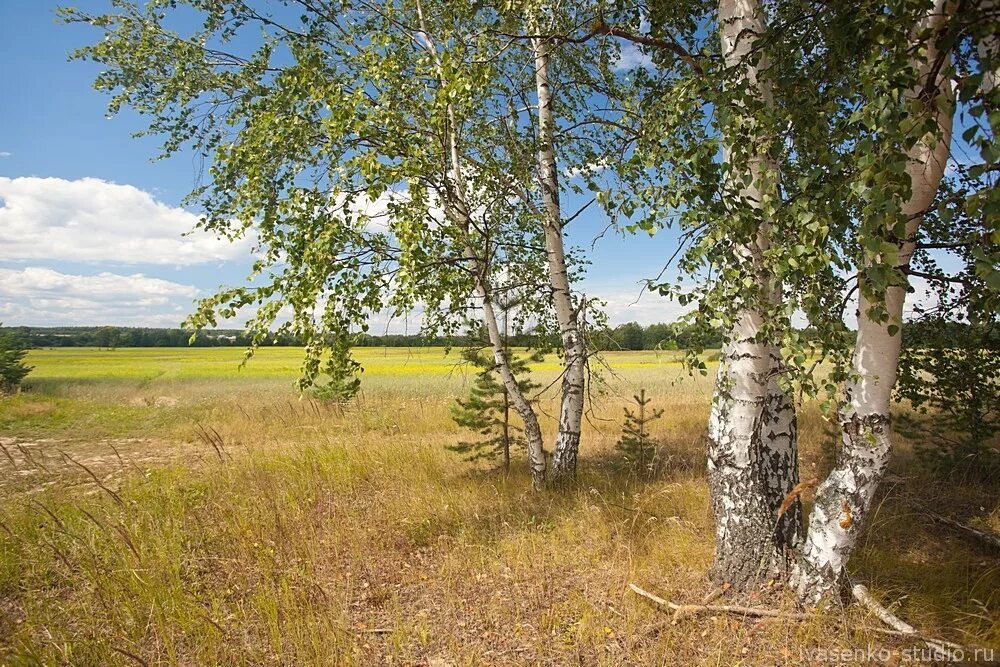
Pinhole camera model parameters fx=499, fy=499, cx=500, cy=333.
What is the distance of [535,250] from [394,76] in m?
3.04

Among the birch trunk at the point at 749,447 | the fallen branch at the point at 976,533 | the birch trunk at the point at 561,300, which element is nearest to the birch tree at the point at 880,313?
the birch trunk at the point at 749,447

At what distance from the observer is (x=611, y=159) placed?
14.2ft

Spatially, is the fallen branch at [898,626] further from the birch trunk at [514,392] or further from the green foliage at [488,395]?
the green foliage at [488,395]

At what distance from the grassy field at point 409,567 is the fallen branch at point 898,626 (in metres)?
0.08

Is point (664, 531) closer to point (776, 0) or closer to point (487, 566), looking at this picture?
point (487, 566)

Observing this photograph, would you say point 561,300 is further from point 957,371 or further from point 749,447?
point 957,371

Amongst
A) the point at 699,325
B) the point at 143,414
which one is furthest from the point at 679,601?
the point at 143,414

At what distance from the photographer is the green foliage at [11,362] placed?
20.2 metres

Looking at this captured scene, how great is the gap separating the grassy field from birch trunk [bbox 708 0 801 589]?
433 mm

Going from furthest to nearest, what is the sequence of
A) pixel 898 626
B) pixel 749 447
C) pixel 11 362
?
pixel 11 362
pixel 749 447
pixel 898 626

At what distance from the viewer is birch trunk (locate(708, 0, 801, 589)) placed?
381 centimetres

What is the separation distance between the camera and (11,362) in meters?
20.7

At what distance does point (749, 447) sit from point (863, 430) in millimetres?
822

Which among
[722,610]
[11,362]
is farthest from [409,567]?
[11,362]
